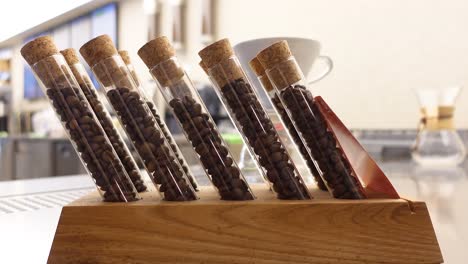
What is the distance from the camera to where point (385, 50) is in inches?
90.4

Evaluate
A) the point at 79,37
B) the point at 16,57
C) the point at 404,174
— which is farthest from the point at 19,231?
the point at 16,57

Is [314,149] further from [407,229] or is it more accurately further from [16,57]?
[16,57]

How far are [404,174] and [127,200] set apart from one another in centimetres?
100

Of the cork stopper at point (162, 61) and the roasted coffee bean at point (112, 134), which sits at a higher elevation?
the cork stopper at point (162, 61)

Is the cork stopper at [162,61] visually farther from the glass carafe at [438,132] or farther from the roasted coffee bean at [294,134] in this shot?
the glass carafe at [438,132]

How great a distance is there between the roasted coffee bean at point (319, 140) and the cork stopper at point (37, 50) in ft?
0.90

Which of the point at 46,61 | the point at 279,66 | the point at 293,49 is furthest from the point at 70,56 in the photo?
the point at 293,49

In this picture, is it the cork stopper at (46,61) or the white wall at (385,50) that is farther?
the white wall at (385,50)

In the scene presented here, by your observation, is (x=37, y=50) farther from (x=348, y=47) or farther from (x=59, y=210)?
(x=348, y=47)

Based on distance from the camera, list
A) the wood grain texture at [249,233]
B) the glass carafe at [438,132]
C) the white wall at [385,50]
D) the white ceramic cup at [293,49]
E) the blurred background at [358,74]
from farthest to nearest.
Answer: the white wall at [385,50] → the glass carafe at [438,132] → the blurred background at [358,74] → the white ceramic cup at [293,49] → the wood grain texture at [249,233]

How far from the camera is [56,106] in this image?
1.65 feet

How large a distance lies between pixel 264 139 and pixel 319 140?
62 mm

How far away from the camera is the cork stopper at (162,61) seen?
50cm

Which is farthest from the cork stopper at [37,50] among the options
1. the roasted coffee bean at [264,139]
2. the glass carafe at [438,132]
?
the glass carafe at [438,132]
